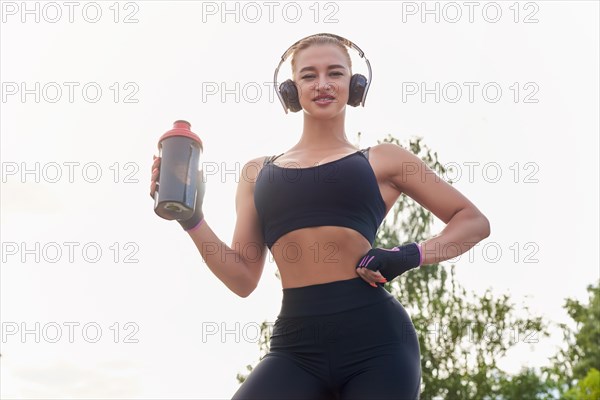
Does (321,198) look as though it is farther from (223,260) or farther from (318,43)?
(318,43)

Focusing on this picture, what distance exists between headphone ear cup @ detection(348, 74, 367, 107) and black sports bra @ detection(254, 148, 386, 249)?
47 centimetres

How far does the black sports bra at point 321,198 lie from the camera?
4.00m

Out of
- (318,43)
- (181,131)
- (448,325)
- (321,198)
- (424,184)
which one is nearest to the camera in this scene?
(181,131)

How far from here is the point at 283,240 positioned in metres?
4.04

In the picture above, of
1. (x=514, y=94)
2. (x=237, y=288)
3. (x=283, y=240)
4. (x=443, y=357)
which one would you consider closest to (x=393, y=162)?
(x=283, y=240)

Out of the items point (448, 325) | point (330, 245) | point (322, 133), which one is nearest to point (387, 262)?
point (330, 245)

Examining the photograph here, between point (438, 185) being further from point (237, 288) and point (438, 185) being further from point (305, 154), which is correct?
point (237, 288)

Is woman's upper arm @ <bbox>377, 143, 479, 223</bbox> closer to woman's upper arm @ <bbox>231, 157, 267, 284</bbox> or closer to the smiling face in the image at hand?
the smiling face

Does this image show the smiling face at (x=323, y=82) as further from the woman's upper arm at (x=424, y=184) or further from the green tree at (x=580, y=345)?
the green tree at (x=580, y=345)

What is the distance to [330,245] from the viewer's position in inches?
154

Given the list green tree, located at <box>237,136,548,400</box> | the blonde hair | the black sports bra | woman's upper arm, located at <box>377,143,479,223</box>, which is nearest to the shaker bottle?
the black sports bra

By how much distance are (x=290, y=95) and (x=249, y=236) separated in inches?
34.4

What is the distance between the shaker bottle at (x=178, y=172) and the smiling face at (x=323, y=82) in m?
0.80

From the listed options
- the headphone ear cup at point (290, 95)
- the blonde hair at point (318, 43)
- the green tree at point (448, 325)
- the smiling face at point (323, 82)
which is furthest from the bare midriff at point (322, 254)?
the green tree at point (448, 325)
